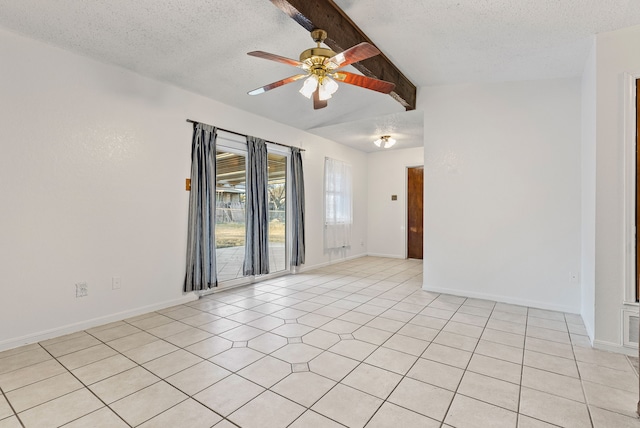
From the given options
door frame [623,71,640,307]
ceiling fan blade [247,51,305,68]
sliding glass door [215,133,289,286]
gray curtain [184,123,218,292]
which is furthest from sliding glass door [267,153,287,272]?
door frame [623,71,640,307]

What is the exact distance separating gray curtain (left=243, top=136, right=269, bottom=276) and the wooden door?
3676 millimetres

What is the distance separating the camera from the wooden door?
696 cm

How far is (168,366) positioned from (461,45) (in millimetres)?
3745

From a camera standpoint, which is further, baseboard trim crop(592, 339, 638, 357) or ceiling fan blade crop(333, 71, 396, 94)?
ceiling fan blade crop(333, 71, 396, 94)

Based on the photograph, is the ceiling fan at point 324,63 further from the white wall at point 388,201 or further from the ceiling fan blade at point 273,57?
the white wall at point 388,201

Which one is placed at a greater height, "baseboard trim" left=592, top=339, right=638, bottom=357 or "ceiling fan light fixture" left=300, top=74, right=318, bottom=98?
"ceiling fan light fixture" left=300, top=74, right=318, bottom=98

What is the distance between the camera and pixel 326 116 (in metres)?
4.93

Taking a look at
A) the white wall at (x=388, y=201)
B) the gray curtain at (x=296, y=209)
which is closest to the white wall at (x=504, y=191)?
the gray curtain at (x=296, y=209)

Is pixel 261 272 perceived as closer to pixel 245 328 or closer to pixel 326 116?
pixel 245 328

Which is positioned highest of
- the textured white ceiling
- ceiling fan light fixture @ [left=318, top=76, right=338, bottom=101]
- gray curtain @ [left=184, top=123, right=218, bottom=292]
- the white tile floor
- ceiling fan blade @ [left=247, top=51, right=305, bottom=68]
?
the textured white ceiling

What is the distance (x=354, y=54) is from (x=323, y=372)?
225 centimetres

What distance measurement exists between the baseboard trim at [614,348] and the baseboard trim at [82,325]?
→ 162 inches

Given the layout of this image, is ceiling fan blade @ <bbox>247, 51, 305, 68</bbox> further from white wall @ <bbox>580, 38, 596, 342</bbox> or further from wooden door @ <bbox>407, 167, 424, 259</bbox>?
wooden door @ <bbox>407, 167, 424, 259</bbox>

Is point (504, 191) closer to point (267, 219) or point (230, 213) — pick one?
point (267, 219)
